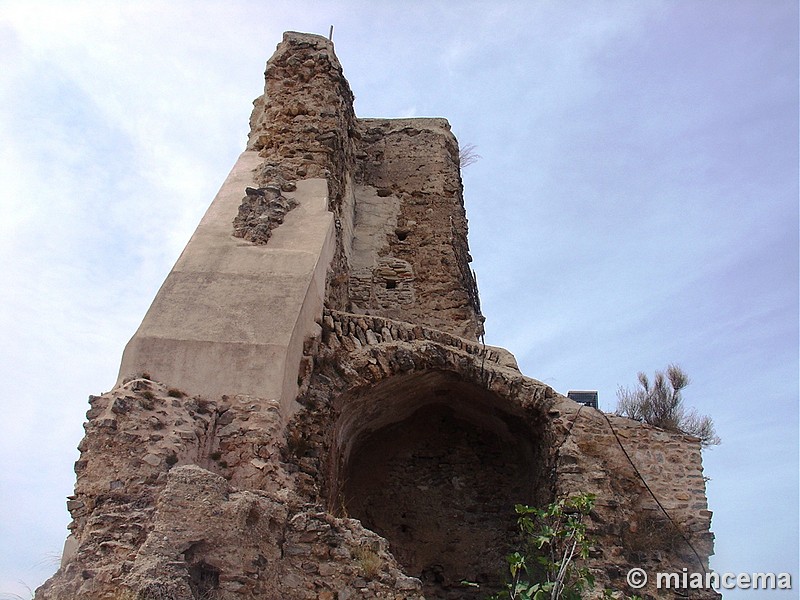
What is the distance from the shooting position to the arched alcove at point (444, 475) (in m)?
8.08

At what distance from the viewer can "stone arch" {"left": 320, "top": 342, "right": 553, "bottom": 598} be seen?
25.0 feet

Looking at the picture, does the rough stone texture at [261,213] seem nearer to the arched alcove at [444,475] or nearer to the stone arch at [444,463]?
the stone arch at [444,463]

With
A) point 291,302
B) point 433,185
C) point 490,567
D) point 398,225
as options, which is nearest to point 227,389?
point 291,302

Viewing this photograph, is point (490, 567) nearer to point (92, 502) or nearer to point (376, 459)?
point (376, 459)

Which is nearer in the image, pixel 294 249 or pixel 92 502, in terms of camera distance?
pixel 92 502

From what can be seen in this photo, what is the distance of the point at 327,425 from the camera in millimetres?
6621

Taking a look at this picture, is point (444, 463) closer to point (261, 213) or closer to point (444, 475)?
point (444, 475)

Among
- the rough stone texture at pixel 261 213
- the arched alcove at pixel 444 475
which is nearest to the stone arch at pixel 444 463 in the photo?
the arched alcove at pixel 444 475

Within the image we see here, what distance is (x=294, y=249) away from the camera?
7.34 metres

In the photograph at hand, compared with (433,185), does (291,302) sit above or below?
below

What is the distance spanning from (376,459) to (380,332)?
2.20 m

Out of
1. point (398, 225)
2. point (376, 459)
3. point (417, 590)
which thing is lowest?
point (417, 590)

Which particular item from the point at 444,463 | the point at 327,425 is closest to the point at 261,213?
the point at 327,425

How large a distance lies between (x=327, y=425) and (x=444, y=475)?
2800 millimetres
